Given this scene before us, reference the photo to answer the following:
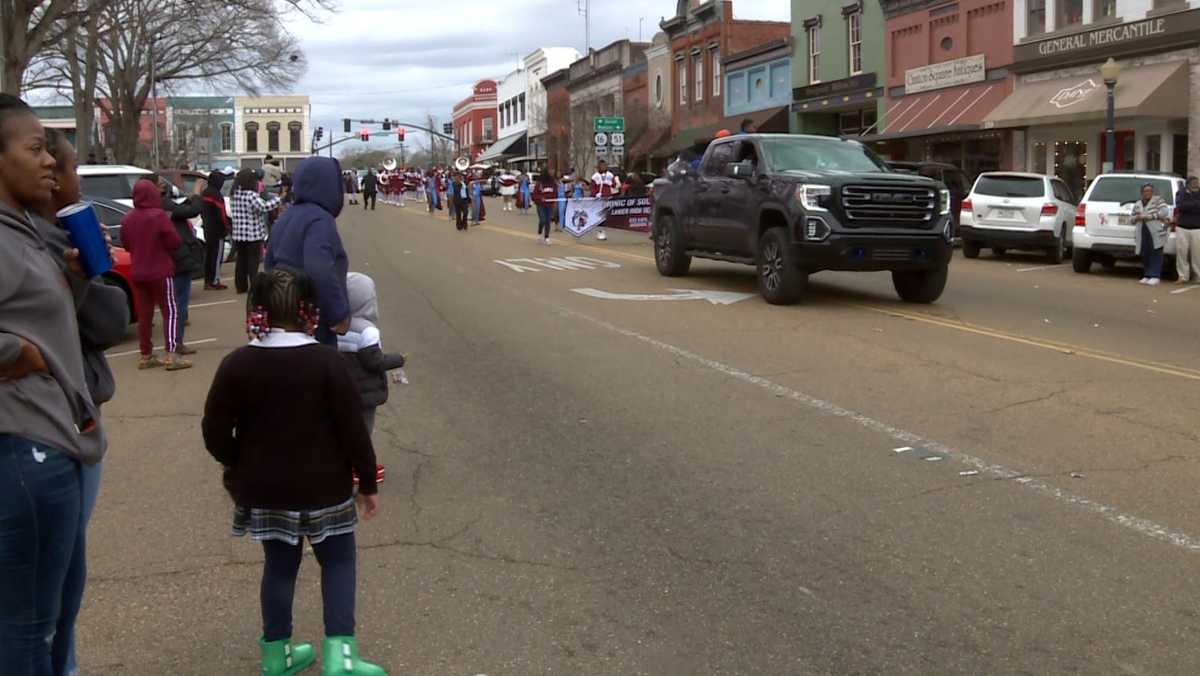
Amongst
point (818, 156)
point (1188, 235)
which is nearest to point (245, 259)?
point (818, 156)

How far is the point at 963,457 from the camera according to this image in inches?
277

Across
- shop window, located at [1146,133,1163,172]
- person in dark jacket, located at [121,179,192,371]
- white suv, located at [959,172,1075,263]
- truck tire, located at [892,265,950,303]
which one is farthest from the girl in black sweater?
shop window, located at [1146,133,1163,172]

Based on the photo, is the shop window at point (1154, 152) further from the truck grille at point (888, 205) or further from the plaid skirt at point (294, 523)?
the plaid skirt at point (294, 523)

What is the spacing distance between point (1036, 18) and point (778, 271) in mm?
19957

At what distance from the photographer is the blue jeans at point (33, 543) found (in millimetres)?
2848

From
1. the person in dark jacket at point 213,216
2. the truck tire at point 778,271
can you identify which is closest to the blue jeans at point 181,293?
the person in dark jacket at point 213,216

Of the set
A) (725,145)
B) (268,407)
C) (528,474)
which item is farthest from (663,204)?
(268,407)

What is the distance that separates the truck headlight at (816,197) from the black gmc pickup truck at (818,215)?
11 mm

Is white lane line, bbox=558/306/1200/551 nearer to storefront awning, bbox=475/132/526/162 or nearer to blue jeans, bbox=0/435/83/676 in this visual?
blue jeans, bbox=0/435/83/676

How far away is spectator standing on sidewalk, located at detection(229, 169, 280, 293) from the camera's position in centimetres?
1630

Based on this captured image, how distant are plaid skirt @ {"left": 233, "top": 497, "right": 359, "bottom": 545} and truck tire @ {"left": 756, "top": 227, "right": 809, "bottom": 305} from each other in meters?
10.3

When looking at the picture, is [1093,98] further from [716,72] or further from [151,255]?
[716,72]

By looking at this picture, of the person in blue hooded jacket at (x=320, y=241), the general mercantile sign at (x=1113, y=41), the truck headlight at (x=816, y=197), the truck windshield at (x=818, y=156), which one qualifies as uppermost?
the general mercantile sign at (x=1113, y=41)

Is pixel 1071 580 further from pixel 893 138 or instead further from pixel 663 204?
pixel 893 138
